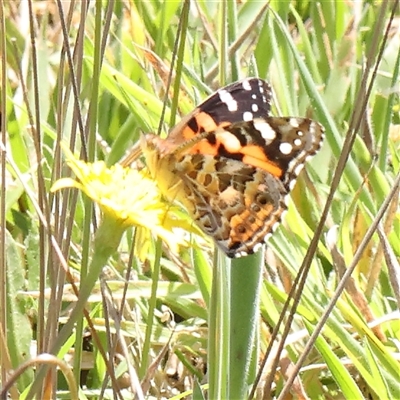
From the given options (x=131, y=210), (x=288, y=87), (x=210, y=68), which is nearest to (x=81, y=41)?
(x=131, y=210)

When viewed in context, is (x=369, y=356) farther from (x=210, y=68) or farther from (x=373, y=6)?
(x=373, y=6)

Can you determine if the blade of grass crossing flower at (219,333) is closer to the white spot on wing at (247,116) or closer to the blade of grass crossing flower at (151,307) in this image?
the blade of grass crossing flower at (151,307)

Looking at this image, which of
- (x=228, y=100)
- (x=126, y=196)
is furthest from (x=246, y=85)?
(x=126, y=196)

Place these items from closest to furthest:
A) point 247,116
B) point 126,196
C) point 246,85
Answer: point 126,196 < point 246,85 < point 247,116

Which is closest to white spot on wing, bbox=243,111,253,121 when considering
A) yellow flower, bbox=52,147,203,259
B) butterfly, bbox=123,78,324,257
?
butterfly, bbox=123,78,324,257

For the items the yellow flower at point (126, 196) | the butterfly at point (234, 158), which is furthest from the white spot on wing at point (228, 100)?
the yellow flower at point (126, 196)

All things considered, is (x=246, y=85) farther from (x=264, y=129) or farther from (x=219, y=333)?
(x=219, y=333)

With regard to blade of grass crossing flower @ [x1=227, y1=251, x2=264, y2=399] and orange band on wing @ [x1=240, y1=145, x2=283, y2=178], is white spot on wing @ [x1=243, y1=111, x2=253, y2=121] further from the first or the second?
blade of grass crossing flower @ [x1=227, y1=251, x2=264, y2=399]
